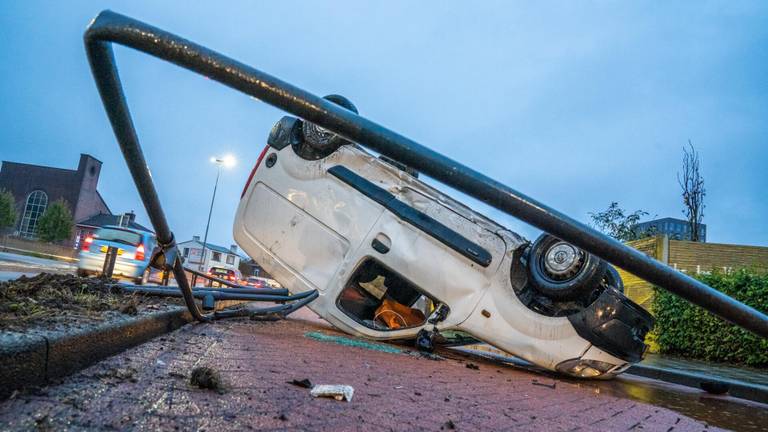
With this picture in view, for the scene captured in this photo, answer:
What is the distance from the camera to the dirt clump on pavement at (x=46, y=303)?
180 cm

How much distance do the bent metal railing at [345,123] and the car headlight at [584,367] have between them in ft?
10.7

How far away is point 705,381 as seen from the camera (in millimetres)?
5254

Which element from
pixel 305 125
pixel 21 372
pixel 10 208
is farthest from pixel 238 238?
pixel 10 208

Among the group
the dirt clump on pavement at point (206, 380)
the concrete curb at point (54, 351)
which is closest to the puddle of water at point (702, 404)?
the dirt clump on pavement at point (206, 380)

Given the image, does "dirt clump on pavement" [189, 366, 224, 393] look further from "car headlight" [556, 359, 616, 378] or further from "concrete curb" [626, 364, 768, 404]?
"concrete curb" [626, 364, 768, 404]

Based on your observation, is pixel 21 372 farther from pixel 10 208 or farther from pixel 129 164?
pixel 10 208

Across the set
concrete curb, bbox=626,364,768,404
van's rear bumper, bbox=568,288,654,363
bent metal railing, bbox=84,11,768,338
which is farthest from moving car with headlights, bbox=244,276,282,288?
bent metal railing, bbox=84,11,768,338

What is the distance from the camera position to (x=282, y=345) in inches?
133

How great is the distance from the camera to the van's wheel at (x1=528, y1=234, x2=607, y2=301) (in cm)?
379

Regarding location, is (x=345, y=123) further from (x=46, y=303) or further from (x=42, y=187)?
(x=42, y=187)

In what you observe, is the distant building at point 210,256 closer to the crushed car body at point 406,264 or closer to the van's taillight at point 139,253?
the van's taillight at point 139,253

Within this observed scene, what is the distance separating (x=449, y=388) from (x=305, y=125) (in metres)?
3.76

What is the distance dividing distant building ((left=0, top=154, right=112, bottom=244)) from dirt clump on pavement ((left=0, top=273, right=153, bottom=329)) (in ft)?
180

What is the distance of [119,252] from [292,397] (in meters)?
9.58
